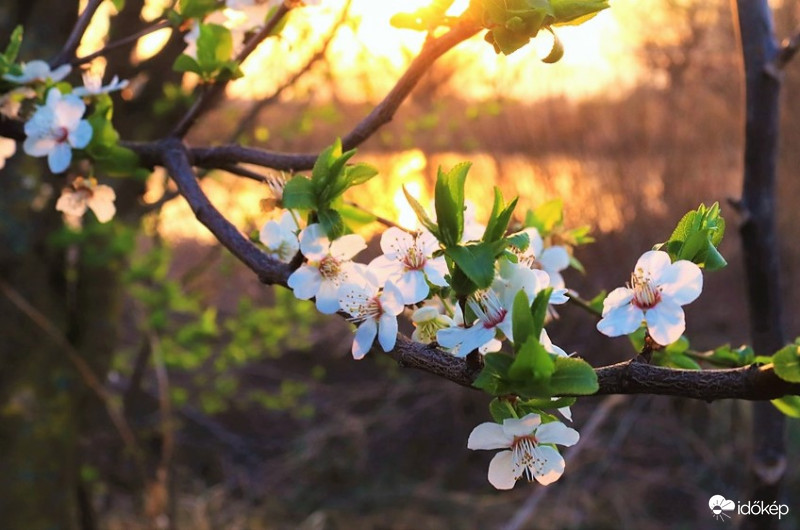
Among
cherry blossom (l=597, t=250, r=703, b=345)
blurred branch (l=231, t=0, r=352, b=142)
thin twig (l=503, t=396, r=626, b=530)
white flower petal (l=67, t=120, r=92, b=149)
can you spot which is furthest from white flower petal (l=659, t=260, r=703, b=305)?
thin twig (l=503, t=396, r=626, b=530)

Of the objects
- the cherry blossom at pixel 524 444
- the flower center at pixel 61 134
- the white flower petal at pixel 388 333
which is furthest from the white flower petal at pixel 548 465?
the flower center at pixel 61 134

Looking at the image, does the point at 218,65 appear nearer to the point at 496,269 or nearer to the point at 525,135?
the point at 496,269

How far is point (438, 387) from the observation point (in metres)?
3.96

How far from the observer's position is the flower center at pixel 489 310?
0.44 meters

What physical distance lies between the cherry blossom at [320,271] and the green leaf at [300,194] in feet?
0.05

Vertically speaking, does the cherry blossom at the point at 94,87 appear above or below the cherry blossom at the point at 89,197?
above

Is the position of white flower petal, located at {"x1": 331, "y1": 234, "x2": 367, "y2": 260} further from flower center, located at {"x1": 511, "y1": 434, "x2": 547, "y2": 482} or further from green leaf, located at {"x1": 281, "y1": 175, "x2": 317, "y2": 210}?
flower center, located at {"x1": 511, "y1": 434, "x2": 547, "y2": 482}

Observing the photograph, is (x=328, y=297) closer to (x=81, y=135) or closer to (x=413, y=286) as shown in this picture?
(x=413, y=286)

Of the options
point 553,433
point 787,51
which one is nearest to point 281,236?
point 553,433

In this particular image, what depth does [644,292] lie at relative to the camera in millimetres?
459

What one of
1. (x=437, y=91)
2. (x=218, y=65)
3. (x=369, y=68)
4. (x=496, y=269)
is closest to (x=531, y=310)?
(x=496, y=269)

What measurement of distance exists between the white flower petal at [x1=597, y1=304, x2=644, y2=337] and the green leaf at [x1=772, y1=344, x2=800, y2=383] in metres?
0.09

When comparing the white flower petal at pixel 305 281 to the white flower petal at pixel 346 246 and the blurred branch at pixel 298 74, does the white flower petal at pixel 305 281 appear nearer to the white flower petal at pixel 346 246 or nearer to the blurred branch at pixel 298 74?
the white flower petal at pixel 346 246

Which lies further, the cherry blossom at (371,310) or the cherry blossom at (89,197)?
the cherry blossom at (89,197)
